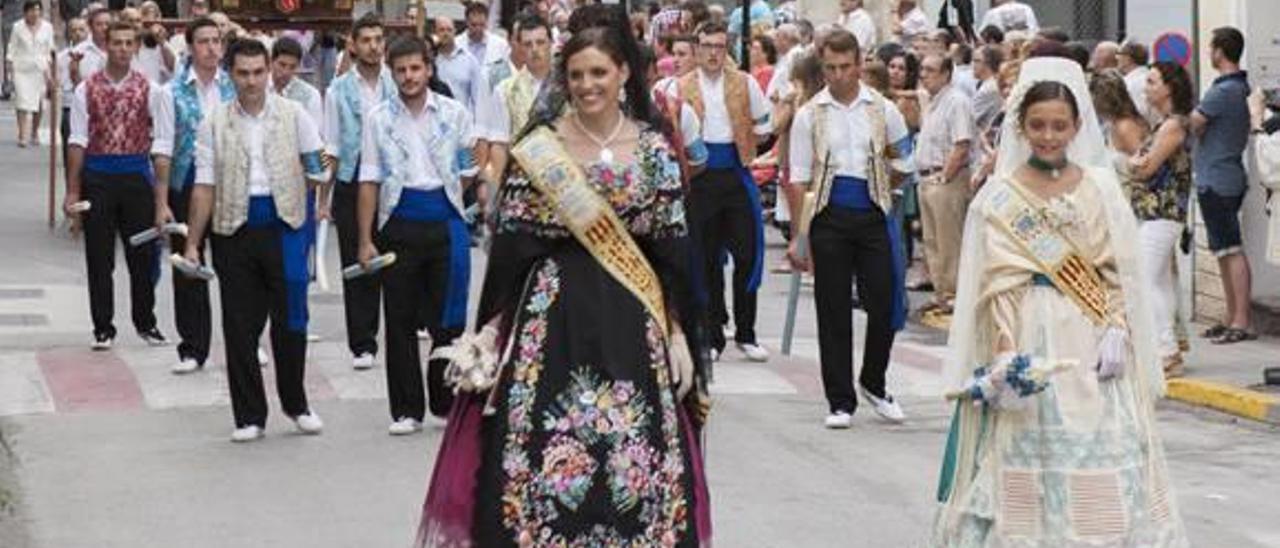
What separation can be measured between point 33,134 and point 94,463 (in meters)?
23.2

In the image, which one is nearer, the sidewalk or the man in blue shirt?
the sidewalk

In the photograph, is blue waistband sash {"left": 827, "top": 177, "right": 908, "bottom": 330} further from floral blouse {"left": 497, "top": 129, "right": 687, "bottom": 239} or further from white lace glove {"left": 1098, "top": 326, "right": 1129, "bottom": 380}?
floral blouse {"left": 497, "top": 129, "right": 687, "bottom": 239}

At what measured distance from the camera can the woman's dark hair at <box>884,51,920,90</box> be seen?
2069 centimetres

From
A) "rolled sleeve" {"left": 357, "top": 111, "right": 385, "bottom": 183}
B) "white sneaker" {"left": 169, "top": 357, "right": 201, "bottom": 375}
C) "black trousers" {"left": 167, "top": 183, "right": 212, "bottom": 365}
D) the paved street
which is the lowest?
the paved street

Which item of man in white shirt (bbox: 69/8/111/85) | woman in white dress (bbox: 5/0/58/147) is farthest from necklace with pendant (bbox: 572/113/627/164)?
woman in white dress (bbox: 5/0/58/147)

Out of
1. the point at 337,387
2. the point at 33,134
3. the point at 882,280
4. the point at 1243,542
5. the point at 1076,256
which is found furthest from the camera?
the point at 33,134

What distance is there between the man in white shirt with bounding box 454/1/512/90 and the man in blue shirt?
655 cm

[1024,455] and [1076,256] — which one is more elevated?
[1076,256]

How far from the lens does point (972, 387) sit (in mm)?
9070

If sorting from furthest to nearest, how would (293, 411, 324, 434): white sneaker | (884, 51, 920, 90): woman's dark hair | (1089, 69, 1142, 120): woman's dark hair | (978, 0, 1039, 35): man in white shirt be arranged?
(978, 0, 1039, 35): man in white shirt → (884, 51, 920, 90): woman's dark hair → (1089, 69, 1142, 120): woman's dark hair → (293, 411, 324, 434): white sneaker

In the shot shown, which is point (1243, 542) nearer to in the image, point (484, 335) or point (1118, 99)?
point (484, 335)

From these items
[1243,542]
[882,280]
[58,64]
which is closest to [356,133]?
[882,280]

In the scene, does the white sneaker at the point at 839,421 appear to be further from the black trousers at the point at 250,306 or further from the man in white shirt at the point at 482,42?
the man in white shirt at the point at 482,42

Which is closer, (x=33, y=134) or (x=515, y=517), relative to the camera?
(x=515, y=517)
